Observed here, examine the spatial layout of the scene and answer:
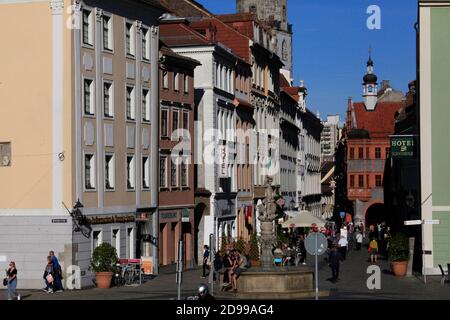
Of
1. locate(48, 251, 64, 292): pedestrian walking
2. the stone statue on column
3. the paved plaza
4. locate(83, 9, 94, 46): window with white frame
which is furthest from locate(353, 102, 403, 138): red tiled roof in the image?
the stone statue on column

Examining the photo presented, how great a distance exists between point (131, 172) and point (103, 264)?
28.2ft

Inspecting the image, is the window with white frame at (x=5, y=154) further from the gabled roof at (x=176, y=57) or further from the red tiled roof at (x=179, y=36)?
the red tiled roof at (x=179, y=36)

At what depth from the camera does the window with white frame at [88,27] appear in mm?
43688

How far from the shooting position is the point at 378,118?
137 m

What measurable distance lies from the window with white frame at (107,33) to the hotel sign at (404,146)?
14623 mm

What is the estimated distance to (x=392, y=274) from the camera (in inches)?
1907

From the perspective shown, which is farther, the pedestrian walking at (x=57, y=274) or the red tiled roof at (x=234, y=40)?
the red tiled roof at (x=234, y=40)

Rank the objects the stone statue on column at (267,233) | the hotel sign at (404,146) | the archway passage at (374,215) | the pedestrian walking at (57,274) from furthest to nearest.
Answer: the archway passage at (374,215) < the hotel sign at (404,146) < the pedestrian walking at (57,274) < the stone statue on column at (267,233)

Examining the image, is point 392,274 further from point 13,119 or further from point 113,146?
point 13,119

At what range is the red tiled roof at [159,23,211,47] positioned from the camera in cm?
6384

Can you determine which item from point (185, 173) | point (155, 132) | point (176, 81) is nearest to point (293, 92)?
point (185, 173)

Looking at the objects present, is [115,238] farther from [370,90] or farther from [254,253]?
[370,90]

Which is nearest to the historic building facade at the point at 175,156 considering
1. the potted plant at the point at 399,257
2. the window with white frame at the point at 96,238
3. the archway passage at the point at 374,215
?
the window with white frame at the point at 96,238
